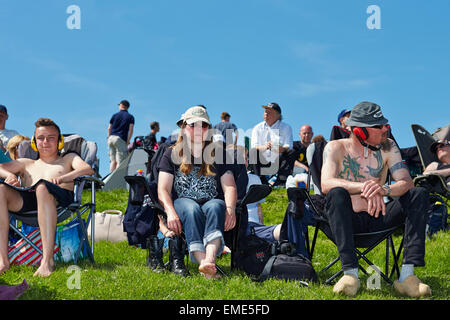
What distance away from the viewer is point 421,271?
15.8ft

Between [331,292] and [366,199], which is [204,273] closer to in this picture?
[331,292]

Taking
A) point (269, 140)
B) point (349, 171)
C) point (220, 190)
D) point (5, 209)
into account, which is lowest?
point (5, 209)

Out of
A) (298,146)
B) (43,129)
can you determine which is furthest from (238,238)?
(298,146)

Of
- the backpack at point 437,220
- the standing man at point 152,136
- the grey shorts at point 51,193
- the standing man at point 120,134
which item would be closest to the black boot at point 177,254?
the grey shorts at point 51,193

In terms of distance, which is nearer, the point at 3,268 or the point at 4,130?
the point at 3,268

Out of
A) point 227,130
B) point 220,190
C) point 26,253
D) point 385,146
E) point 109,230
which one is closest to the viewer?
point 385,146

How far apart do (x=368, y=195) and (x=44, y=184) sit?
2.81 meters

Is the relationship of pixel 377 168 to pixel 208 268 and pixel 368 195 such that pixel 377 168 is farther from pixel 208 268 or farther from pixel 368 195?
pixel 208 268

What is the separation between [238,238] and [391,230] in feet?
4.26

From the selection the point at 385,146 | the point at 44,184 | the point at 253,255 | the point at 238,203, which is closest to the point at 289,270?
the point at 253,255

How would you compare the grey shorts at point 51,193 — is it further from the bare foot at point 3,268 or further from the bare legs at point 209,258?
the bare legs at point 209,258

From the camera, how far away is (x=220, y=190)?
14.9 ft

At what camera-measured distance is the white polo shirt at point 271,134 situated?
9430 millimetres

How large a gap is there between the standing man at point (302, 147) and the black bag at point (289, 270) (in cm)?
622
